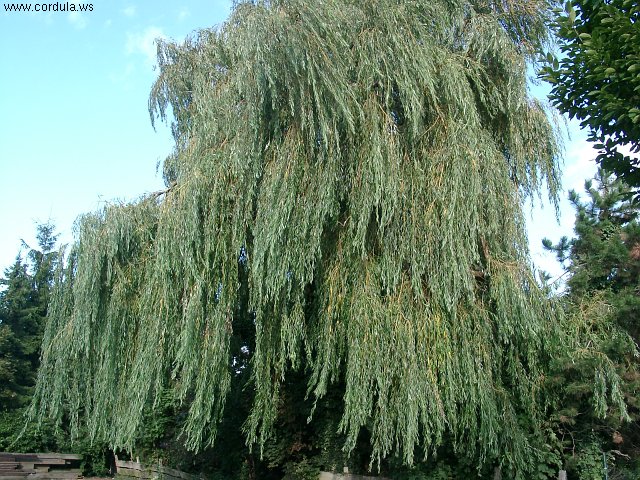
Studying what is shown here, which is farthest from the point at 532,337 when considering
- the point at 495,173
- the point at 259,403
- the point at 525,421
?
the point at 259,403

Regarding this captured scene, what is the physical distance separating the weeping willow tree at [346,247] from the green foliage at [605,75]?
8.76 ft

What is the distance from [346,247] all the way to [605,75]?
155 inches

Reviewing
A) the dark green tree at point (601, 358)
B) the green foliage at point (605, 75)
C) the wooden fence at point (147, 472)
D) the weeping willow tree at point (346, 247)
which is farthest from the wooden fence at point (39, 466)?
the green foliage at point (605, 75)

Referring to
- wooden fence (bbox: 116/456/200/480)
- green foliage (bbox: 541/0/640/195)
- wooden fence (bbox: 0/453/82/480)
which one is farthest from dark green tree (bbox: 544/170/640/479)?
wooden fence (bbox: 0/453/82/480)

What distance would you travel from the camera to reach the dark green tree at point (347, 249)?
287 inches

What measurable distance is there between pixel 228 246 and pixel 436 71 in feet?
11.6

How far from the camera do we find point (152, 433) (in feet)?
49.3

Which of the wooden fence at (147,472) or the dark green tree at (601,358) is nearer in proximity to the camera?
the dark green tree at (601,358)

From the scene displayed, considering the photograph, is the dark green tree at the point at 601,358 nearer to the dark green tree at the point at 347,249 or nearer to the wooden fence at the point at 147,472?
the dark green tree at the point at 347,249

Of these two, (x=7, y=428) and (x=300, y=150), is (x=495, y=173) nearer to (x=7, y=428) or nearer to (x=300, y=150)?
(x=300, y=150)

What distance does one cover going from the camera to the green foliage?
14.0 ft

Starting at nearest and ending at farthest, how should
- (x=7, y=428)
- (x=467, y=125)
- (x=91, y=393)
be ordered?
(x=467, y=125) < (x=91, y=393) < (x=7, y=428)

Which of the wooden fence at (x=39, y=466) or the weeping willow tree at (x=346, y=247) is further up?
the weeping willow tree at (x=346, y=247)

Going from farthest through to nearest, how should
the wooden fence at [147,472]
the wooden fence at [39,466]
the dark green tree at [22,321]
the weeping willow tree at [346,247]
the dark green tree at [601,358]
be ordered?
the dark green tree at [22,321], the wooden fence at [39,466], the wooden fence at [147,472], the dark green tree at [601,358], the weeping willow tree at [346,247]
